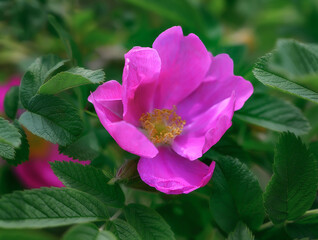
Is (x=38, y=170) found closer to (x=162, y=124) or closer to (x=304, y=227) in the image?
(x=162, y=124)

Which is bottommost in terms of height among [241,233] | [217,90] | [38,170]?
[38,170]

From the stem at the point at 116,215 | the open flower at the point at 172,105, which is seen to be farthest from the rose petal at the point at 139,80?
the stem at the point at 116,215

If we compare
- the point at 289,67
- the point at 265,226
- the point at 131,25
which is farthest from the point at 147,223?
the point at 131,25

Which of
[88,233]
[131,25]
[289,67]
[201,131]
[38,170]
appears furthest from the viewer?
[131,25]

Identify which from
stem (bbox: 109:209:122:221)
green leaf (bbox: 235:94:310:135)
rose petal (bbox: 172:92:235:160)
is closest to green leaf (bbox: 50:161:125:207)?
stem (bbox: 109:209:122:221)

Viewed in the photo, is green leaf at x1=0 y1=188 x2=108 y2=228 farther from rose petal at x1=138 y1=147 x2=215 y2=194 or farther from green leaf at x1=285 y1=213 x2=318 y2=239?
green leaf at x1=285 y1=213 x2=318 y2=239

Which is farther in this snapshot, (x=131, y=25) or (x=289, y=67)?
(x=131, y=25)

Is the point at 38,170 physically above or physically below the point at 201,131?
below

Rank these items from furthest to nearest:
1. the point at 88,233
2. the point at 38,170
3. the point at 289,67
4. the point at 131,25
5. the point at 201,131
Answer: the point at 131,25, the point at 38,170, the point at 201,131, the point at 289,67, the point at 88,233
